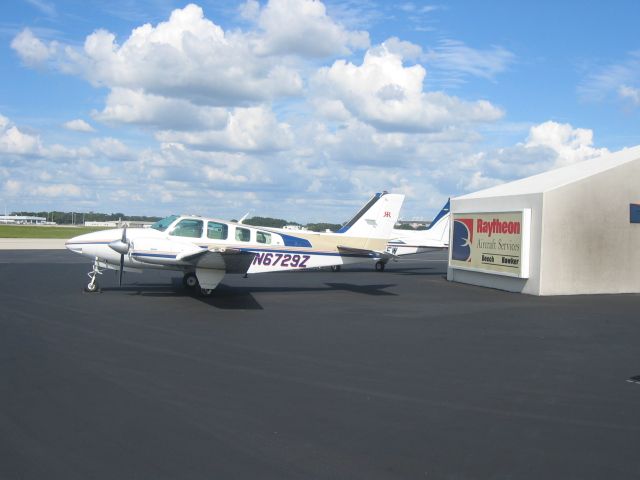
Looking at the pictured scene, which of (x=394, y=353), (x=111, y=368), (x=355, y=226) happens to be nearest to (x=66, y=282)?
(x=355, y=226)

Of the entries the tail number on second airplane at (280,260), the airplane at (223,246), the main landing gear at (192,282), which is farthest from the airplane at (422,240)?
the main landing gear at (192,282)

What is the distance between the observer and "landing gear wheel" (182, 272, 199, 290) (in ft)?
55.6

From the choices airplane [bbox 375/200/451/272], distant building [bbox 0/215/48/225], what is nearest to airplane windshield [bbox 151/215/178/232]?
airplane [bbox 375/200/451/272]

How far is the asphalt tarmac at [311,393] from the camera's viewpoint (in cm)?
496

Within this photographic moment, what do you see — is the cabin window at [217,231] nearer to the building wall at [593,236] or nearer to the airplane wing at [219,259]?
the airplane wing at [219,259]

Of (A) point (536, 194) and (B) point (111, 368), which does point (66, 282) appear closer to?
(B) point (111, 368)

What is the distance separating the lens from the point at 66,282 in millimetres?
19219

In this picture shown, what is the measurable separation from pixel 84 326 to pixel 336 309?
628 cm

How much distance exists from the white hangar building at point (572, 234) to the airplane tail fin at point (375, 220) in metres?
4.36

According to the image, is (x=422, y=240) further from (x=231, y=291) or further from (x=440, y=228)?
(x=231, y=291)

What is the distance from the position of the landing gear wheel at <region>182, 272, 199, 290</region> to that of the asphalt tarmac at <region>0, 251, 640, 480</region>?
8.10 ft

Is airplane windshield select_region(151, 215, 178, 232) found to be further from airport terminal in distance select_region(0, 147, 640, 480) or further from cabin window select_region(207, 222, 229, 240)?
cabin window select_region(207, 222, 229, 240)

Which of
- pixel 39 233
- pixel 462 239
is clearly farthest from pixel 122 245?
pixel 39 233

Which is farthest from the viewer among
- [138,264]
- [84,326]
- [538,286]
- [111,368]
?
[538,286]
